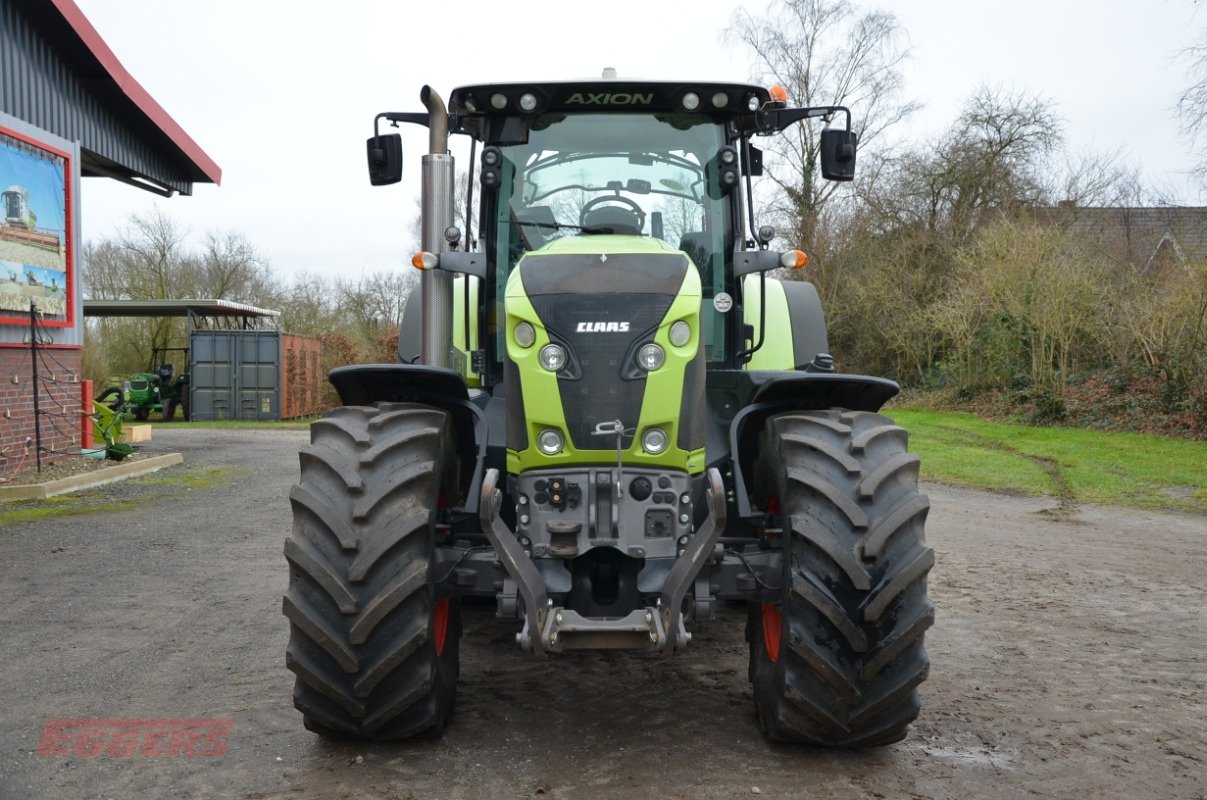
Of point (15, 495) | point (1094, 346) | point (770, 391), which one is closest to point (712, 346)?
point (770, 391)

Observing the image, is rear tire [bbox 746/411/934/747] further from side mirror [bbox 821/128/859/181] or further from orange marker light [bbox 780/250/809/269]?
side mirror [bbox 821/128/859/181]

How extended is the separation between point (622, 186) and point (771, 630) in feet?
7.09

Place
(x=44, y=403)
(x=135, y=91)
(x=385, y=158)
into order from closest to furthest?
(x=385, y=158) < (x=44, y=403) < (x=135, y=91)

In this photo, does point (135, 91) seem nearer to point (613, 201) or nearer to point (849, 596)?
point (613, 201)

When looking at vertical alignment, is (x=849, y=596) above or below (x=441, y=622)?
above

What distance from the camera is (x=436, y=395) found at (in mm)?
4215

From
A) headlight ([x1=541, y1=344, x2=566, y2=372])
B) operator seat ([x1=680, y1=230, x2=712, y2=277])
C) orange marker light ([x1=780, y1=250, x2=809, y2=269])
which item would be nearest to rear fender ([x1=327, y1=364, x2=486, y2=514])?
headlight ([x1=541, y1=344, x2=566, y2=372])

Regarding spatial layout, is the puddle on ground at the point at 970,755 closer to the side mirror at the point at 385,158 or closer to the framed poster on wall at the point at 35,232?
the side mirror at the point at 385,158

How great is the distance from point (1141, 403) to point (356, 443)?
18226 millimetres

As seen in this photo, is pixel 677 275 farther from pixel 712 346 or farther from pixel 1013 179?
pixel 1013 179

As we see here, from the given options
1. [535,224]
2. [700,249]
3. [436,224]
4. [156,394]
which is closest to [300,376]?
[156,394]

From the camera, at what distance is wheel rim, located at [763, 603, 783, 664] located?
3896 mm

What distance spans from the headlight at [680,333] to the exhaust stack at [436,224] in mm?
1408

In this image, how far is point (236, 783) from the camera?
11.7ft
